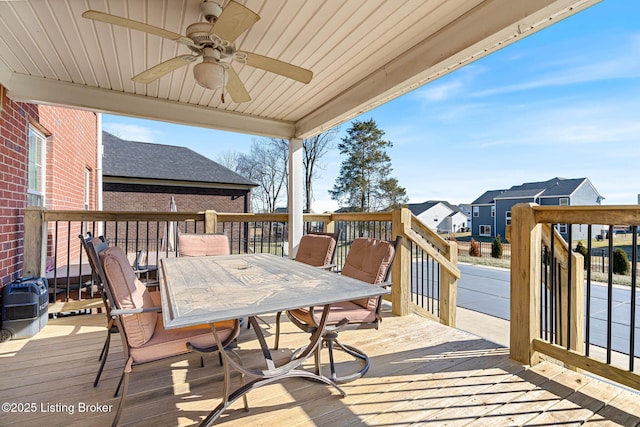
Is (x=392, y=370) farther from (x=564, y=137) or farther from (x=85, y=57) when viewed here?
(x=564, y=137)

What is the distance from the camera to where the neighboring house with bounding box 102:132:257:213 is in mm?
11680

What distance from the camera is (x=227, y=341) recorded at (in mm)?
1720

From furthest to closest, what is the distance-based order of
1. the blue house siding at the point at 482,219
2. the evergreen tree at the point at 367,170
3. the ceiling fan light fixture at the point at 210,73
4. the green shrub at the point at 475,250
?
the blue house siding at the point at 482,219
the evergreen tree at the point at 367,170
the green shrub at the point at 475,250
the ceiling fan light fixture at the point at 210,73

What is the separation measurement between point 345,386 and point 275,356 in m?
0.72

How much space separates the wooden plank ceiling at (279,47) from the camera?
87.0 inches

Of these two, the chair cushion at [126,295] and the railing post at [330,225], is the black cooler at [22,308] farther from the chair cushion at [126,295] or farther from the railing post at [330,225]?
the railing post at [330,225]

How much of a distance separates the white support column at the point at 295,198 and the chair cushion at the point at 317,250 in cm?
175

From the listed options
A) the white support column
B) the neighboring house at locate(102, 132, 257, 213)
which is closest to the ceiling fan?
the white support column

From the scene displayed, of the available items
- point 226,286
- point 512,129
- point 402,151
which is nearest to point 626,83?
point 512,129

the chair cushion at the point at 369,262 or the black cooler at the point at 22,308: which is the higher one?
the chair cushion at the point at 369,262

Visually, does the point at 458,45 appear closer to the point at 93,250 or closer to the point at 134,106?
the point at 93,250

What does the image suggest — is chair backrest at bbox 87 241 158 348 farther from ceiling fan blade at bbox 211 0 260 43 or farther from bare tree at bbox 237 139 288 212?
bare tree at bbox 237 139 288 212

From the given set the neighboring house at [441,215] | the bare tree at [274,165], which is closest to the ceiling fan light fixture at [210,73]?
the bare tree at [274,165]

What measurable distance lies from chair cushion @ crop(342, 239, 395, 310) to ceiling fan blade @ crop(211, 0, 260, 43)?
1801mm
